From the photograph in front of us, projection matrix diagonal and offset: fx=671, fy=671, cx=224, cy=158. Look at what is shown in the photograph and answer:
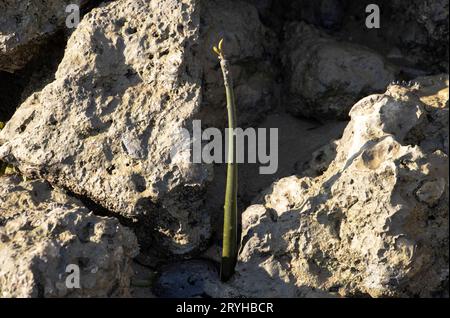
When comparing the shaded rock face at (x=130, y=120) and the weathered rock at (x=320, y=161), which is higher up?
the shaded rock face at (x=130, y=120)

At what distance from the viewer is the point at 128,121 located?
5.33m

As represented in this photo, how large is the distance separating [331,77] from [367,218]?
1797mm

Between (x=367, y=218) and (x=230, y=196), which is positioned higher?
(x=230, y=196)

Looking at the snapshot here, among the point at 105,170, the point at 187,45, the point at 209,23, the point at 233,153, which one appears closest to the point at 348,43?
the point at 209,23

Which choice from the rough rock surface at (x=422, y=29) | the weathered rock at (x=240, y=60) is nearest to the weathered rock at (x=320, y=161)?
the weathered rock at (x=240, y=60)

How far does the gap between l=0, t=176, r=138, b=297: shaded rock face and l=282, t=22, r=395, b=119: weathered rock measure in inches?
92.6

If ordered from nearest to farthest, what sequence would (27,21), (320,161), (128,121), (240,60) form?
(128,121), (320,161), (27,21), (240,60)

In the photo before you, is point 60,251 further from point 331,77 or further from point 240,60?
point 331,77

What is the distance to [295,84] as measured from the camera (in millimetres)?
6398

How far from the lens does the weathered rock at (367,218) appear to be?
4.79 meters

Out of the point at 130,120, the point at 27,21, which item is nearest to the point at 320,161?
the point at 130,120

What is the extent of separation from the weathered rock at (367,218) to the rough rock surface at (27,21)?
238 cm

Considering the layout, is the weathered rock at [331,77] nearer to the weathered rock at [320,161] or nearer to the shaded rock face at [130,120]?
the weathered rock at [320,161]

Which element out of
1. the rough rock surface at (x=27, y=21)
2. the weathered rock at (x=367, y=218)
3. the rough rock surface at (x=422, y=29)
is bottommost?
the weathered rock at (x=367, y=218)
